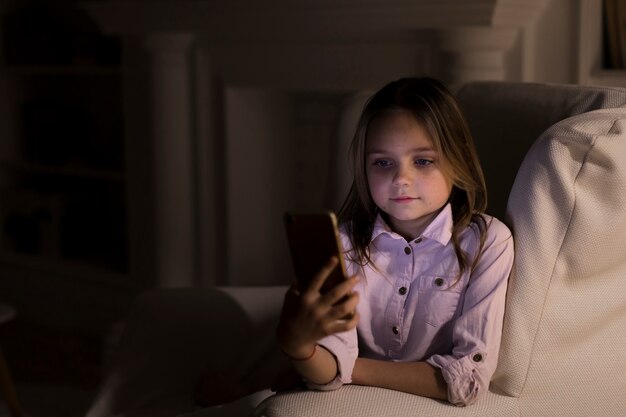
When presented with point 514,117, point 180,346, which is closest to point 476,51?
point 514,117

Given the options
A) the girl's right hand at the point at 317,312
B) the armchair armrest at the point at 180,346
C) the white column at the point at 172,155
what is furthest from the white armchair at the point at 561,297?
the white column at the point at 172,155

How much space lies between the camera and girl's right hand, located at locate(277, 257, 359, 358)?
119 centimetres

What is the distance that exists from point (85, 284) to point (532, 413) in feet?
8.99

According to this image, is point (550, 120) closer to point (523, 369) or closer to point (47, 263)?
point (523, 369)

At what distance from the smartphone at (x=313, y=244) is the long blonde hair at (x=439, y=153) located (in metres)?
0.24

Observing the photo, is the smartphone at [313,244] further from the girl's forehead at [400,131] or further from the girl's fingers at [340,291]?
the girl's forehead at [400,131]

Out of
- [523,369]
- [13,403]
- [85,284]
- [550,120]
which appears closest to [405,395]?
[523,369]

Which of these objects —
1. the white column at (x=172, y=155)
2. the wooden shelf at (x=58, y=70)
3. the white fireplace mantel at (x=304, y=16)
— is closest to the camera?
the white fireplace mantel at (x=304, y=16)

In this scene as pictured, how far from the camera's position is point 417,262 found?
1.43 metres

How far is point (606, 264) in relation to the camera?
4.61 feet

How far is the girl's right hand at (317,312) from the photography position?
1.19 metres

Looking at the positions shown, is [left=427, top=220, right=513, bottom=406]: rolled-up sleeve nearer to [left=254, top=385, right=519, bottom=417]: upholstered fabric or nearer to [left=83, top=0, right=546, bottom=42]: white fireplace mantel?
[left=254, top=385, right=519, bottom=417]: upholstered fabric

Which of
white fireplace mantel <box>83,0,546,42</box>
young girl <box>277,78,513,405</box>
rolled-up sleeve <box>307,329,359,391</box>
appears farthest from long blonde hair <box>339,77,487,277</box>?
white fireplace mantel <box>83,0,546,42</box>

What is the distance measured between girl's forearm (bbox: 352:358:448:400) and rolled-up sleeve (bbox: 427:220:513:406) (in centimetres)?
1
